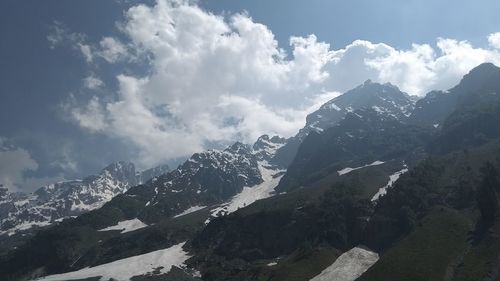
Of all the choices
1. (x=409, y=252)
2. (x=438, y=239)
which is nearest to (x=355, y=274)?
(x=409, y=252)

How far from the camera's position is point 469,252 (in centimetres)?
17200

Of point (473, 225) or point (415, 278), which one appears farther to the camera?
point (473, 225)

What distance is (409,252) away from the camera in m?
188

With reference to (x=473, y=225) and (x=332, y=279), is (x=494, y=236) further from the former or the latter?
(x=332, y=279)

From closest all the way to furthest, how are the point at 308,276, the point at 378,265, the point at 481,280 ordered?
the point at 481,280 → the point at 378,265 → the point at 308,276

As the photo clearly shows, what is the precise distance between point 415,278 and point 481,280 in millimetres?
21439

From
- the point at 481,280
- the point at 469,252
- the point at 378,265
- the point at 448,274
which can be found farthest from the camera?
the point at 378,265

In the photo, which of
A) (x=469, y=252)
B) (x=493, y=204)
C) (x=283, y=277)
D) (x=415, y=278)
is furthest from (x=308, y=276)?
(x=493, y=204)

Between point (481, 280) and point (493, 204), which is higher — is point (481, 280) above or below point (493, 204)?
below

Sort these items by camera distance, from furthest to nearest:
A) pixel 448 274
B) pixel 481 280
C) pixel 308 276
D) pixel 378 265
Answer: pixel 308 276 → pixel 378 265 → pixel 448 274 → pixel 481 280

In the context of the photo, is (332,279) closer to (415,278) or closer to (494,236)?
(415,278)

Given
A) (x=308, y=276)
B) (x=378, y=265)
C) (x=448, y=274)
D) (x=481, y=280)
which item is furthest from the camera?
(x=308, y=276)

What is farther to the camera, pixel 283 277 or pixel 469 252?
pixel 283 277

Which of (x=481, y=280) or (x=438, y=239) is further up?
(x=438, y=239)
